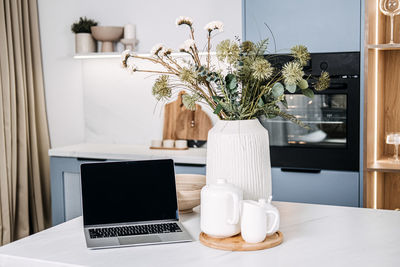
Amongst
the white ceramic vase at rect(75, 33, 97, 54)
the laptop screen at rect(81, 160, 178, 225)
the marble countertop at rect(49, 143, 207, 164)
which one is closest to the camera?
the laptop screen at rect(81, 160, 178, 225)

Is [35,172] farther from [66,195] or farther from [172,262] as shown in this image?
[172,262]

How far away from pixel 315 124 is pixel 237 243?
68.1 inches

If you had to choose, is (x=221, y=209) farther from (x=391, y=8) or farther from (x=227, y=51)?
(x=391, y=8)

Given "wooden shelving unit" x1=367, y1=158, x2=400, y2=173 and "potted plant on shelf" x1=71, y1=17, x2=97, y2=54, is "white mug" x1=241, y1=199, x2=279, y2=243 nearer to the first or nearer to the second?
"wooden shelving unit" x1=367, y1=158, x2=400, y2=173

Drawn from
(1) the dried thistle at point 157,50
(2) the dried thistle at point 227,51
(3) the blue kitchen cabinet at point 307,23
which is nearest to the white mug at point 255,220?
(2) the dried thistle at point 227,51

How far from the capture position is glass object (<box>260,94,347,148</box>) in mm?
3037

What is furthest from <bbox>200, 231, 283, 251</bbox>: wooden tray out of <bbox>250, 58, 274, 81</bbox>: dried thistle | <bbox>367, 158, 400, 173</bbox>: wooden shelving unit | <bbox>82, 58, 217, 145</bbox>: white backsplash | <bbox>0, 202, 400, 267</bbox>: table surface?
→ <bbox>82, 58, 217, 145</bbox>: white backsplash

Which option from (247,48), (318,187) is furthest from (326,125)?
(247,48)

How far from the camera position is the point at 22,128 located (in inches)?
157

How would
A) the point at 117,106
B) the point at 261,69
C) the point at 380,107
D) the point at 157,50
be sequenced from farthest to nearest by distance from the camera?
the point at 117,106 → the point at 380,107 → the point at 157,50 → the point at 261,69

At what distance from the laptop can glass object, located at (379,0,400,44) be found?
189 centimetres

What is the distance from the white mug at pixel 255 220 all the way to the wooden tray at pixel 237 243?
20mm

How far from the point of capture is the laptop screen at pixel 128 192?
1.76m

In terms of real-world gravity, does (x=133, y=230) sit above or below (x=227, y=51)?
below
